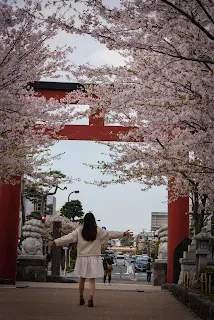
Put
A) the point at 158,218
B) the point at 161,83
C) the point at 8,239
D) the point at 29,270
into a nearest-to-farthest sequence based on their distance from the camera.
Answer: the point at 161,83
the point at 8,239
the point at 29,270
the point at 158,218

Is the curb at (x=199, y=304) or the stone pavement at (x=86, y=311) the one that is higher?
the curb at (x=199, y=304)

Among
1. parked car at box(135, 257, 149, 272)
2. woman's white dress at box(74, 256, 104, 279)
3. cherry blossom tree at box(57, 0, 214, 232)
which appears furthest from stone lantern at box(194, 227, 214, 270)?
parked car at box(135, 257, 149, 272)

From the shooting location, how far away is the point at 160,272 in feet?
63.6

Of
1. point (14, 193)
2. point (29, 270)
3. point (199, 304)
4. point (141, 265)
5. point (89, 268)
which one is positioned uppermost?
point (14, 193)

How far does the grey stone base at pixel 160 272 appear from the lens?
19.3m

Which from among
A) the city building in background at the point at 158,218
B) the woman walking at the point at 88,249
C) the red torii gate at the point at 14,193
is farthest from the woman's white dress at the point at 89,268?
the city building in background at the point at 158,218

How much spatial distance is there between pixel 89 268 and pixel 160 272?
12554mm

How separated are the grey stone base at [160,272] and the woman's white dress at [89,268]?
12289 millimetres

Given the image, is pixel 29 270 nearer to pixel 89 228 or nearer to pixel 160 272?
pixel 160 272

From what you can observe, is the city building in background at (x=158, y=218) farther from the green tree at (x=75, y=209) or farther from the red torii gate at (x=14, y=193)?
the red torii gate at (x=14, y=193)

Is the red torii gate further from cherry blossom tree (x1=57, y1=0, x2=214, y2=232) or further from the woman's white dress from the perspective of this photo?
the woman's white dress

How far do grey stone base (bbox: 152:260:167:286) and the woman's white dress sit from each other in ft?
40.3

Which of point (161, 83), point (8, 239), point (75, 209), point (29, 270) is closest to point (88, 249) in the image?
point (161, 83)

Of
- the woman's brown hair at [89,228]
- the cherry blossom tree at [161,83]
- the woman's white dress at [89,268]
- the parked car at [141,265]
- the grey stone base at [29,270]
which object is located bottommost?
the parked car at [141,265]
